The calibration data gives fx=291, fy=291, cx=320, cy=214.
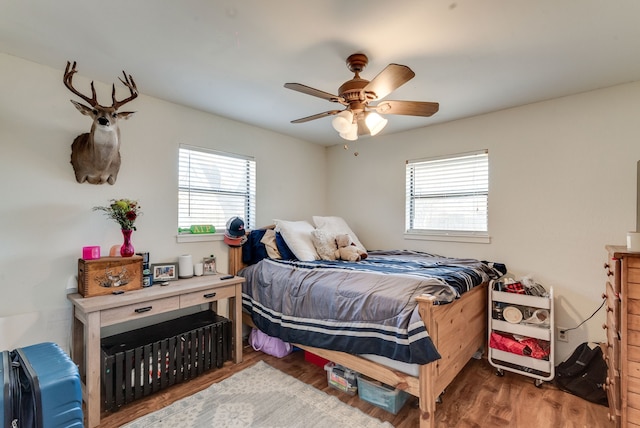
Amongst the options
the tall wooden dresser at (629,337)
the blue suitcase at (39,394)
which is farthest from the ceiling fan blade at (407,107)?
the blue suitcase at (39,394)

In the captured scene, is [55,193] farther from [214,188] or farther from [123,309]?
[214,188]

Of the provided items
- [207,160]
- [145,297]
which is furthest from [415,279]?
[207,160]

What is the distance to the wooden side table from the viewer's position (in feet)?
6.00

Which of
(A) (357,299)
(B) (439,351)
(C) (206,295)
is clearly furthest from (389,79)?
(C) (206,295)

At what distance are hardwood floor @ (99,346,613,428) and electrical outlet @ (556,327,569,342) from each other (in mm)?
469

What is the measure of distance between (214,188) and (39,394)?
7.52ft

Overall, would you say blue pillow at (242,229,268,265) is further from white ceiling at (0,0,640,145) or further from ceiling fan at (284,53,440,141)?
ceiling fan at (284,53,440,141)

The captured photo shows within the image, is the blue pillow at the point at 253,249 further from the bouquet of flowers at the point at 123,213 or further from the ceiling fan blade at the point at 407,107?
the ceiling fan blade at the point at 407,107

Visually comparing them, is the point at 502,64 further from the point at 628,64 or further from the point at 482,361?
the point at 482,361

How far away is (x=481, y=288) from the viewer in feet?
8.41

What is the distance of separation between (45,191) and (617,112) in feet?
14.5

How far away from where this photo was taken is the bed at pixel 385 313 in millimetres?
1715

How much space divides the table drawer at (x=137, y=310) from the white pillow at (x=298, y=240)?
3.71 ft

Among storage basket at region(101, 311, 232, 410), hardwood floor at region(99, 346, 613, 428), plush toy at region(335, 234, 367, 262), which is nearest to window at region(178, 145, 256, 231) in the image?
storage basket at region(101, 311, 232, 410)
